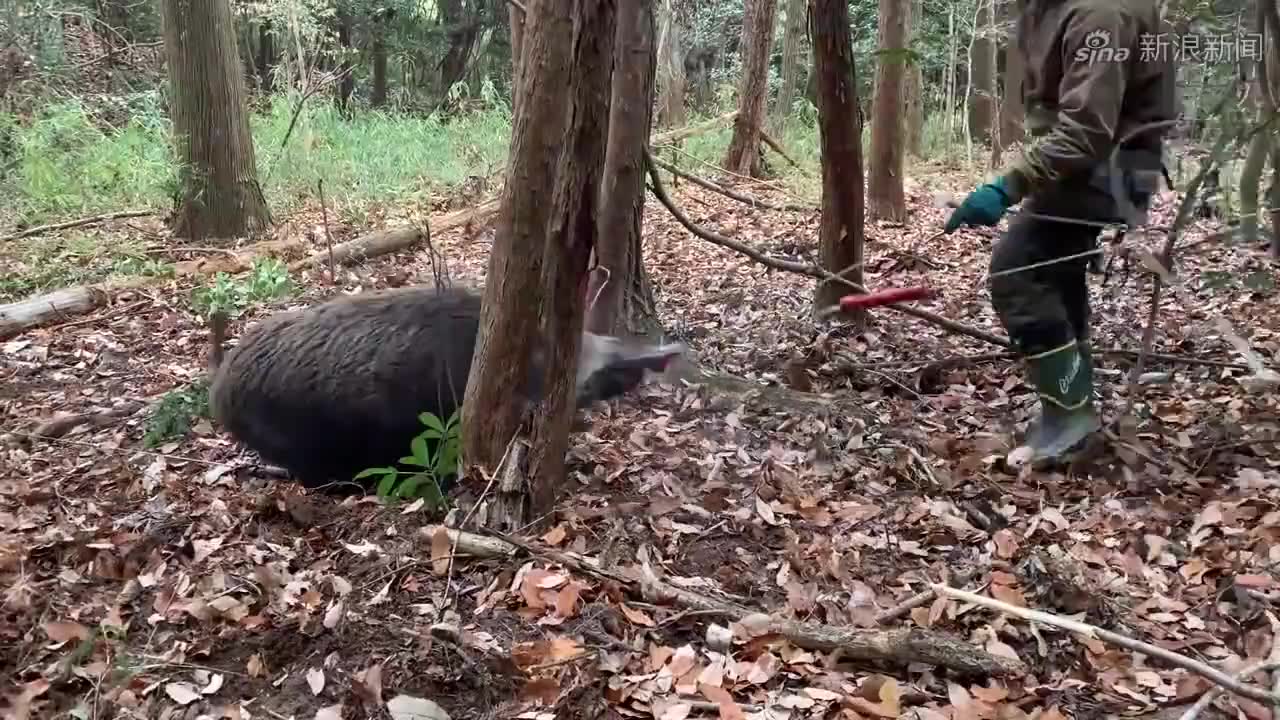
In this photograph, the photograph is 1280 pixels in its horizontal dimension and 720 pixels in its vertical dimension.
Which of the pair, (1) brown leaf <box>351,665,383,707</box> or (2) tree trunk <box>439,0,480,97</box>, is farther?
(2) tree trunk <box>439,0,480,97</box>

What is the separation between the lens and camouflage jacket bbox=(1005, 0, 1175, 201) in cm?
347

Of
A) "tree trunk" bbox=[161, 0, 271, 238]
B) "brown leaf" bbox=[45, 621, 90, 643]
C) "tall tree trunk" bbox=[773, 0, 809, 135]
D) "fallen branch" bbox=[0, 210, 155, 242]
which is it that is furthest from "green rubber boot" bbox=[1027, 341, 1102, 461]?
"tall tree trunk" bbox=[773, 0, 809, 135]

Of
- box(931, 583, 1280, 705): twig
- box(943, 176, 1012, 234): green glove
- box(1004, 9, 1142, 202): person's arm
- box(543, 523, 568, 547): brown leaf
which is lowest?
box(543, 523, 568, 547): brown leaf

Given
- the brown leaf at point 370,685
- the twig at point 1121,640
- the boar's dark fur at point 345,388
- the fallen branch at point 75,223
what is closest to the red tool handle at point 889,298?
the twig at point 1121,640

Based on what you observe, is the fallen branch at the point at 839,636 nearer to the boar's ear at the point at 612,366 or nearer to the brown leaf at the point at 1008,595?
the brown leaf at the point at 1008,595

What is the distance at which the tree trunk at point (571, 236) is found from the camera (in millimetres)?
2832

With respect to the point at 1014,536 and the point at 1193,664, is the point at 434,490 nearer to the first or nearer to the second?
the point at 1014,536

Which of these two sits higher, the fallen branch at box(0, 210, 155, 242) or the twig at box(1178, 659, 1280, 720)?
the fallen branch at box(0, 210, 155, 242)

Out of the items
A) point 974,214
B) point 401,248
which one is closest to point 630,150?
point 974,214

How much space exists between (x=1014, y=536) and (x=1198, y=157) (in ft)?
5.23

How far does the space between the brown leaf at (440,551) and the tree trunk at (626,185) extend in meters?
→ 1.69

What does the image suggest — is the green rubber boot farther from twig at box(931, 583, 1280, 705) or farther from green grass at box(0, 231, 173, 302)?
green grass at box(0, 231, 173, 302)

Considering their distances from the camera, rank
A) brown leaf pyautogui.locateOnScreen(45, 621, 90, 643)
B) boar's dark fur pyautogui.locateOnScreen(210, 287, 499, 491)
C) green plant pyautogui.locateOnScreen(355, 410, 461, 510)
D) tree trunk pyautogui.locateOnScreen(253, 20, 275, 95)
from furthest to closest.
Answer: tree trunk pyautogui.locateOnScreen(253, 20, 275, 95) → boar's dark fur pyautogui.locateOnScreen(210, 287, 499, 491) → green plant pyautogui.locateOnScreen(355, 410, 461, 510) → brown leaf pyautogui.locateOnScreen(45, 621, 90, 643)

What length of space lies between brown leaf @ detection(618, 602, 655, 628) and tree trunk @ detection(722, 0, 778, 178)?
8.14 m
